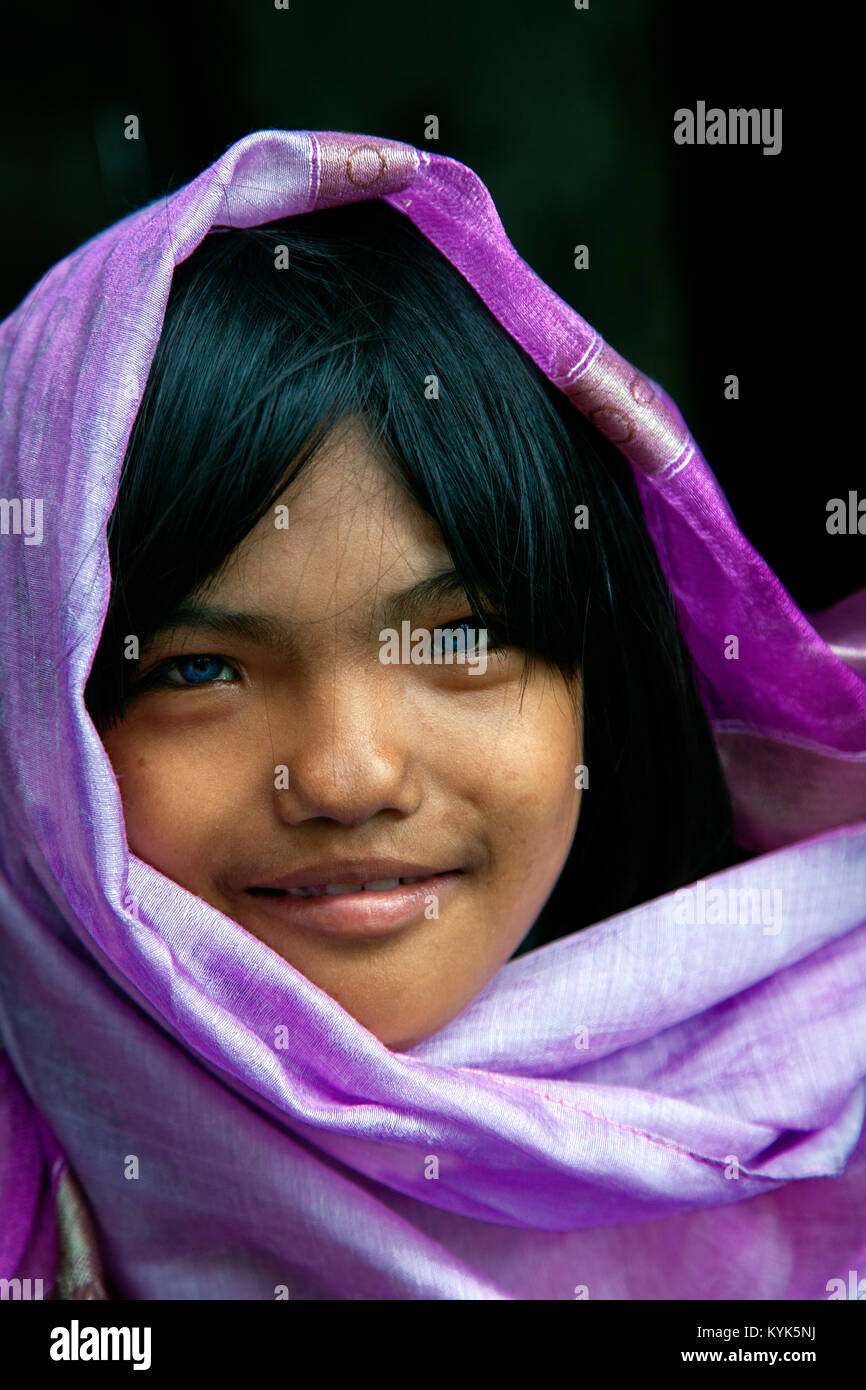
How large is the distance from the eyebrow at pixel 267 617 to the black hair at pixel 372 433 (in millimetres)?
13

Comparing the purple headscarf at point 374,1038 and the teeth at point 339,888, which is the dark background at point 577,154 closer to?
Answer: the purple headscarf at point 374,1038

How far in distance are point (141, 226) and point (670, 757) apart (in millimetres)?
683

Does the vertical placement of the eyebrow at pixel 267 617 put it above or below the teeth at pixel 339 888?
above

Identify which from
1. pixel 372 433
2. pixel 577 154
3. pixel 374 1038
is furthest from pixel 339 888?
pixel 577 154

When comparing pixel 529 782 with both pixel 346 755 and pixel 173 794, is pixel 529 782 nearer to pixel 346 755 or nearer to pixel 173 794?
pixel 346 755

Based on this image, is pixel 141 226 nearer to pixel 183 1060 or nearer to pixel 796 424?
pixel 183 1060

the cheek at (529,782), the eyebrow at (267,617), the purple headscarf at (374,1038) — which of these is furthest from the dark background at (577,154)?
the eyebrow at (267,617)

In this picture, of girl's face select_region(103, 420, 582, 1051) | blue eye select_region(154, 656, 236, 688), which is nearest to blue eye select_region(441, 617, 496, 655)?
girl's face select_region(103, 420, 582, 1051)

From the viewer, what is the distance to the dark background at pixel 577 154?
167 cm

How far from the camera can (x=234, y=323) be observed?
1.04 meters

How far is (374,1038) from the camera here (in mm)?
1034

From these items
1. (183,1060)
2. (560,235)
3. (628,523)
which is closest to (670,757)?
(628,523)

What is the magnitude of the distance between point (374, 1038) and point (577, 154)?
1.25 m

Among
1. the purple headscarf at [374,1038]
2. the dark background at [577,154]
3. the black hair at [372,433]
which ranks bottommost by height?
the purple headscarf at [374,1038]
